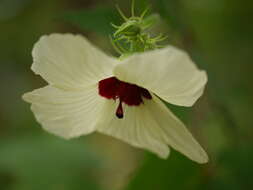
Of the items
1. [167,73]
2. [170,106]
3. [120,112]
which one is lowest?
[170,106]

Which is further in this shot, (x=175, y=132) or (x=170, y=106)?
(x=170, y=106)

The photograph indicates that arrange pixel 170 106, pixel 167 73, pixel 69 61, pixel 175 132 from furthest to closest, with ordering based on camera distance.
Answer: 1. pixel 170 106
2. pixel 175 132
3. pixel 69 61
4. pixel 167 73

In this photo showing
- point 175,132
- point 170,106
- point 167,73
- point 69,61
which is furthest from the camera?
point 170,106

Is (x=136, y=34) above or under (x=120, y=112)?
above

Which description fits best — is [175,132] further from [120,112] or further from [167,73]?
[167,73]

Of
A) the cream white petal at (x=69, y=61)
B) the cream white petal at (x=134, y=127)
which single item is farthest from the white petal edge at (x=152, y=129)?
the cream white petal at (x=69, y=61)

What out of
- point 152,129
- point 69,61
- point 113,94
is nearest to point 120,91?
point 113,94
